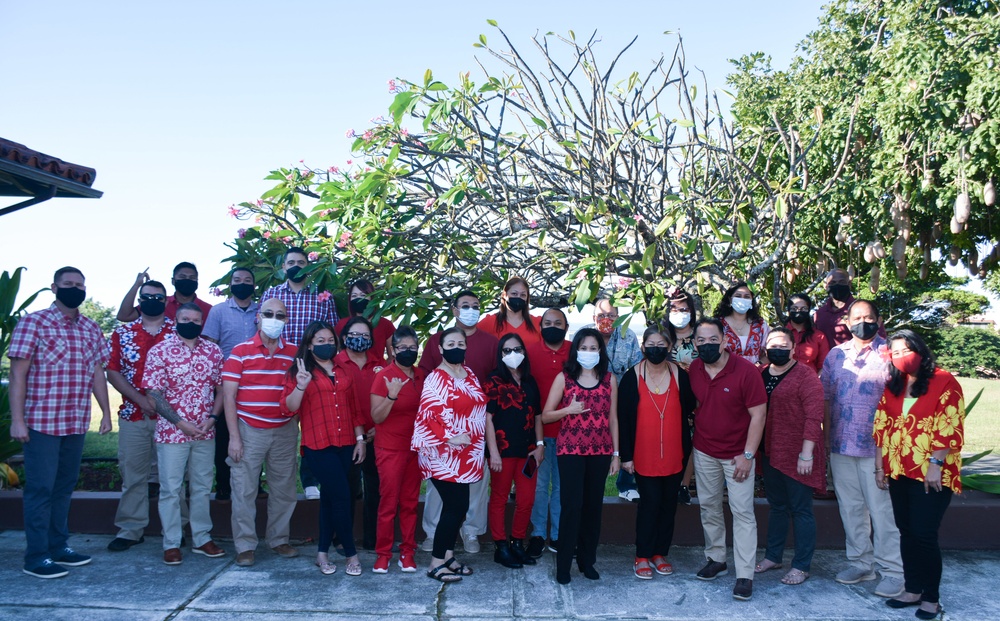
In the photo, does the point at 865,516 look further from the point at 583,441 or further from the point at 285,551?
the point at 285,551

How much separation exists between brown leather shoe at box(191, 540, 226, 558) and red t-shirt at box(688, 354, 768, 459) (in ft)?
10.9

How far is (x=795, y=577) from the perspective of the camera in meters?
5.14

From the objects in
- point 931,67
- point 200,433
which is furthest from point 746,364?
point 931,67

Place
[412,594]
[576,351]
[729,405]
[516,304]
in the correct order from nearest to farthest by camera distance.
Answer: [412,594] → [729,405] → [576,351] → [516,304]

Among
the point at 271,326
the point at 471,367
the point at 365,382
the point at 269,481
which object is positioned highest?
the point at 271,326

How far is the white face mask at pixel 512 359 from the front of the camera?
5.32 m

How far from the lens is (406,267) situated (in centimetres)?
660

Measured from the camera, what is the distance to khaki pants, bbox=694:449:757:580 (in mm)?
4965

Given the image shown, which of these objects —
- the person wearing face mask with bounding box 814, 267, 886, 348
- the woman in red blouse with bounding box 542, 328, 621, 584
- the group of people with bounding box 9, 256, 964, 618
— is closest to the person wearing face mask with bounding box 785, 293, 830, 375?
the person wearing face mask with bounding box 814, 267, 886, 348

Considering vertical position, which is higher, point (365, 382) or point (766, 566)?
point (365, 382)

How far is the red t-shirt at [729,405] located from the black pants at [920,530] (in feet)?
2.95

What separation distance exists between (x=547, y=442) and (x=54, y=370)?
3.26 meters

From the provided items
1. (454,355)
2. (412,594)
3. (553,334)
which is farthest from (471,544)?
(553,334)

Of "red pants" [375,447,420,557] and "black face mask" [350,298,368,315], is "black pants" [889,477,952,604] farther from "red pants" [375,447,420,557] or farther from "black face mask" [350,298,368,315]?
"black face mask" [350,298,368,315]
